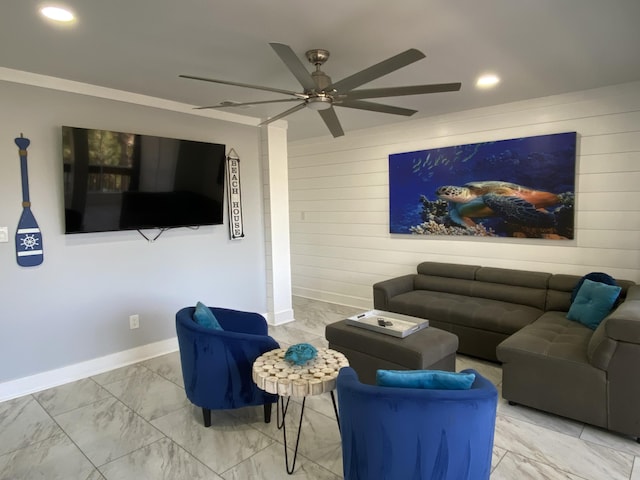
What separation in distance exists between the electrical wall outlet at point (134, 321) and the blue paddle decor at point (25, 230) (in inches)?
36.8

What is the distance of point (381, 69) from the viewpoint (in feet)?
6.62

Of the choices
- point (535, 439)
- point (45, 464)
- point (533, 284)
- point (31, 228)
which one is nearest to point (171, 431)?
point (45, 464)

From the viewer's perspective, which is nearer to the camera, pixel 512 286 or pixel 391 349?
pixel 391 349

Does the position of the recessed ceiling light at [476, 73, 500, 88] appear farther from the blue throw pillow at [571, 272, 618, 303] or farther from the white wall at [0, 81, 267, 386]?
the white wall at [0, 81, 267, 386]

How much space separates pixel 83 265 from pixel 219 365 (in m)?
1.79

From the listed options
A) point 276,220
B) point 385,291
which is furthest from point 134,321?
point 385,291

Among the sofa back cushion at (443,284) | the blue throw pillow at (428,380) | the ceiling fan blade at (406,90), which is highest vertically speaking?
the ceiling fan blade at (406,90)

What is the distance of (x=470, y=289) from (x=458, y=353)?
0.74 m

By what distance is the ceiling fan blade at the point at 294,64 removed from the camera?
185 centimetres

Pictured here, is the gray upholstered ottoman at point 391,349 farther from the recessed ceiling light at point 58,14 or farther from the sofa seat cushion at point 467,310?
the recessed ceiling light at point 58,14

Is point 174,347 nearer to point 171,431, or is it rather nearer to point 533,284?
point 171,431

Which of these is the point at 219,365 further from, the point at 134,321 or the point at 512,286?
the point at 512,286

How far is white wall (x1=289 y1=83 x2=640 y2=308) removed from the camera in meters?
3.58

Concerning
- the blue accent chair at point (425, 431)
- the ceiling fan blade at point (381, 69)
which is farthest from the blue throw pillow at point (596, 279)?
the ceiling fan blade at point (381, 69)
